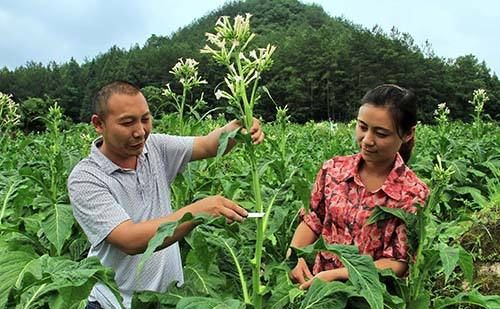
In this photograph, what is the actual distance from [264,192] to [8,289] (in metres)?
1.84

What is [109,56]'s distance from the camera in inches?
2916

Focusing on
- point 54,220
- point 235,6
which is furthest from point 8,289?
point 235,6

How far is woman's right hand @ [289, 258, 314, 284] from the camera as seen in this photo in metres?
2.90

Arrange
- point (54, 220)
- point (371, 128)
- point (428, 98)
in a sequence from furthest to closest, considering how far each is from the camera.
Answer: point (428, 98), point (54, 220), point (371, 128)

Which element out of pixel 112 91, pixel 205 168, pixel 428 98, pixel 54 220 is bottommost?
pixel 54 220

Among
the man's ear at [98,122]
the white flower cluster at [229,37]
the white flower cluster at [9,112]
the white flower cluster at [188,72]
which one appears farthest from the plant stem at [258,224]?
the white flower cluster at [9,112]

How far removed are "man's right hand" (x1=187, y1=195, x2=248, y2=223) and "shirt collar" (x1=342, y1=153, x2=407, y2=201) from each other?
0.60 m

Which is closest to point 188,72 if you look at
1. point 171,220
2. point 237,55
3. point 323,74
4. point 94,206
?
point 94,206

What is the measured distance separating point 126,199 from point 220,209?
0.55m

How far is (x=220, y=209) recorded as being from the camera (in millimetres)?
2518

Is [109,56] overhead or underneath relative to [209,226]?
overhead

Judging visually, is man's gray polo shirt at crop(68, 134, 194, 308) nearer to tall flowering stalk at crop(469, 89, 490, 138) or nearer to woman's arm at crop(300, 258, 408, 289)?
woman's arm at crop(300, 258, 408, 289)

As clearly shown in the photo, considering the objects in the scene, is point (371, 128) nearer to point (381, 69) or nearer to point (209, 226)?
point (209, 226)

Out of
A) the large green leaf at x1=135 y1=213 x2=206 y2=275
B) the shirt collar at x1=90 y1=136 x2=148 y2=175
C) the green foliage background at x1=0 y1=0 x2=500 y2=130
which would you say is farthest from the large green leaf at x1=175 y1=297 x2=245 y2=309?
the green foliage background at x1=0 y1=0 x2=500 y2=130
